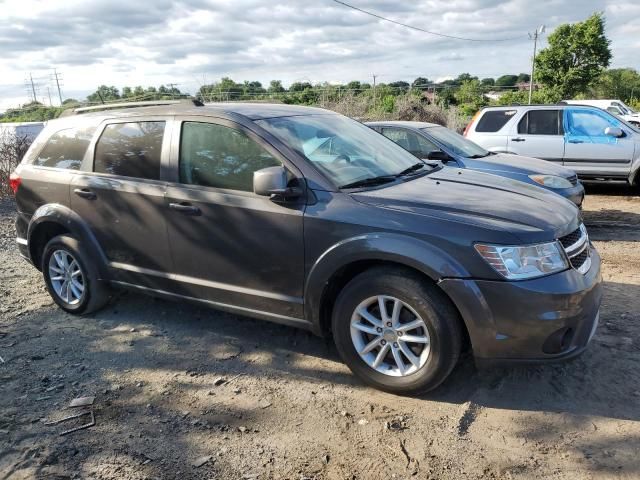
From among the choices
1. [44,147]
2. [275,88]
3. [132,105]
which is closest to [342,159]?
[132,105]

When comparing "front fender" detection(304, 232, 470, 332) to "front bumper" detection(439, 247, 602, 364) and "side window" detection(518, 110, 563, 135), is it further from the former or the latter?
"side window" detection(518, 110, 563, 135)

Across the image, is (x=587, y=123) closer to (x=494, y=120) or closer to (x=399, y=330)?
(x=494, y=120)

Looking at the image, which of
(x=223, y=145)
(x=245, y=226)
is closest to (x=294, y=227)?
(x=245, y=226)

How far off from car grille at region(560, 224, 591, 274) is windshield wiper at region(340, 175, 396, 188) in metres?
1.19

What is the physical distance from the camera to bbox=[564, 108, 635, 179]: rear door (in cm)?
941

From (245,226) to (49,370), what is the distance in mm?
1781

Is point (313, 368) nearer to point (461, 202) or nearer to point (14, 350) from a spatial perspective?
point (461, 202)

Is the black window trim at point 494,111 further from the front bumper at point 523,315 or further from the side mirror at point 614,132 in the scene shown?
the front bumper at point 523,315

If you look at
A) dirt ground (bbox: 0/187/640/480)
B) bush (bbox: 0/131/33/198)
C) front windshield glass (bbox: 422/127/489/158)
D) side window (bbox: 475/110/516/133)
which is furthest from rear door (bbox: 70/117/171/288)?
side window (bbox: 475/110/516/133)

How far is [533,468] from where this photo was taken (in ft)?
8.70

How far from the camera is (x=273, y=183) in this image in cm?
329

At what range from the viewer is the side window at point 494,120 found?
10.1 metres

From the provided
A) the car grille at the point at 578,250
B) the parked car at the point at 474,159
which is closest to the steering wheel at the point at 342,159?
the car grille at the point at 578,250

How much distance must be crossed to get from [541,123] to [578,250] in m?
7.45
